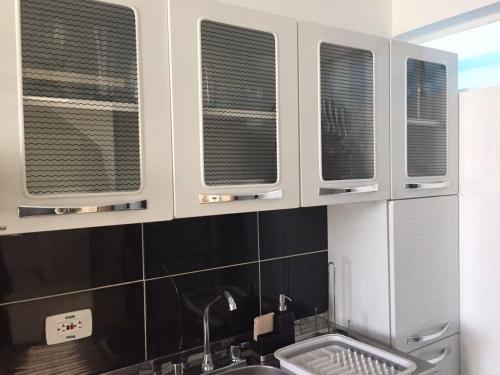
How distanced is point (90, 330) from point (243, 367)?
55cm

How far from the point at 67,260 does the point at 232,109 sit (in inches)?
28.2

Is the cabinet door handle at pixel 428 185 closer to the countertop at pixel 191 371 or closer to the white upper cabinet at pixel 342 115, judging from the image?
the white upper cabinet at pixel 342 115

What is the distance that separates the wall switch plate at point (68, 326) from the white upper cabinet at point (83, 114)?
476mm

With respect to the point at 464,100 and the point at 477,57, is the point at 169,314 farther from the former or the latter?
the point at 477,57

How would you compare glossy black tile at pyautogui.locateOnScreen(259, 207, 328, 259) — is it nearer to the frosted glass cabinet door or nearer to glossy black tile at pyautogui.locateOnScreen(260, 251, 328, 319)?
glossy black tile at pyautogui.locateOnScreen(260, 251, 328, 319)

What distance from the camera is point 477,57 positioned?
80.1 inches

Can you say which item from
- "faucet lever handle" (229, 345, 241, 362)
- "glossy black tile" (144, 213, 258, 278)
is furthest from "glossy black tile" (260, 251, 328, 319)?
"faucet lever handle" (229, 345, 241, 362)

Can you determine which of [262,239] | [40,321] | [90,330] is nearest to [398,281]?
[262,239]

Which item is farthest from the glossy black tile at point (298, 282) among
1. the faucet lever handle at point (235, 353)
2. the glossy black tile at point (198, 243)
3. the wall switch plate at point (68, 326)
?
the wall switch plate at point (68, 326)

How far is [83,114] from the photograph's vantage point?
106cm

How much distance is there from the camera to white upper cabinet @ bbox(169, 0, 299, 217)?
1176 mm

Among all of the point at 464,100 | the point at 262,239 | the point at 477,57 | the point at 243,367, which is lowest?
the point at 243,367

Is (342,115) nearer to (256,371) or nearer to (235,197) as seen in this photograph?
(235,197)

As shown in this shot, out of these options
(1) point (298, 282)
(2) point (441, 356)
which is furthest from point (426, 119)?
(2) point (441, 356)
